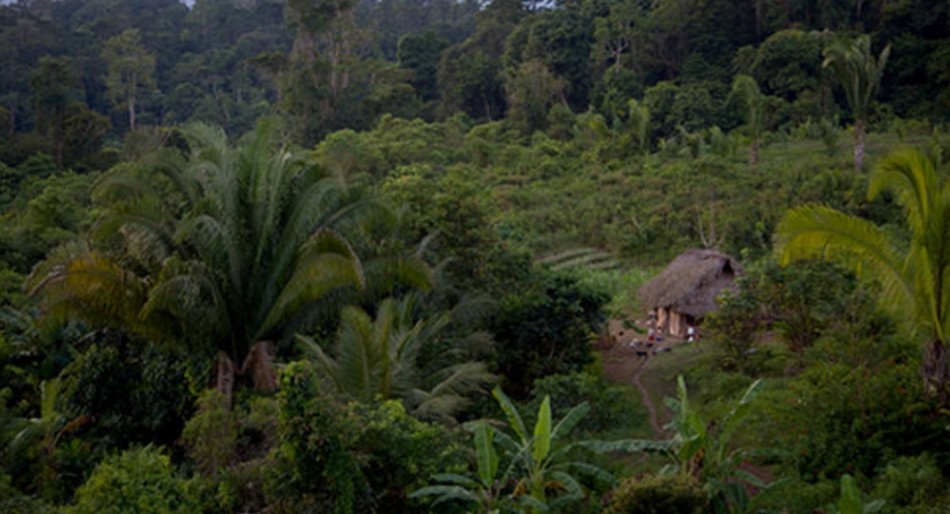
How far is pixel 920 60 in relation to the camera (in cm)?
3281

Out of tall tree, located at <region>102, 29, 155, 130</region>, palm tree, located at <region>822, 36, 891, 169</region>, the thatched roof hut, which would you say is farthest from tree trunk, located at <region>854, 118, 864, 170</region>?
tall tree, located at <region>102, 29, 155, 130</region>

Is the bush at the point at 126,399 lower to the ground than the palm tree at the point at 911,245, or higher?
lower

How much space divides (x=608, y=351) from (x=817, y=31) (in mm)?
24064

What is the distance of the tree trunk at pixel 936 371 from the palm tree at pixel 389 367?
4794mm

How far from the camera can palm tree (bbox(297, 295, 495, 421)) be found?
843cm

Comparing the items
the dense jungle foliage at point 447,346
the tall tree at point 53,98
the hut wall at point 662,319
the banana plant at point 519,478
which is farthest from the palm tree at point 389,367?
the tall tree at point 53,98

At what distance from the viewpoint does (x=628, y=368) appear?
15.5m

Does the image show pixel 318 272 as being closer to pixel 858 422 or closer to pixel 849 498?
pixel 849 498

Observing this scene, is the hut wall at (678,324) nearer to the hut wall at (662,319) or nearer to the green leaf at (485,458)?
the hut wall at (662,319)

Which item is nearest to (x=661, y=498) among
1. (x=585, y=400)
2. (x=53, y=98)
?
(x=585, y=400)

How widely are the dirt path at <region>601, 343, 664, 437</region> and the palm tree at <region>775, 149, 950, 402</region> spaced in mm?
3972

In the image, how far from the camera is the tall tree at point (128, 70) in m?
44.4

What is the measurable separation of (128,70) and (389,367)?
42516 mm

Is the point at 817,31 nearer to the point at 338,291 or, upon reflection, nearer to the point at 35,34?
the point at 338,291
